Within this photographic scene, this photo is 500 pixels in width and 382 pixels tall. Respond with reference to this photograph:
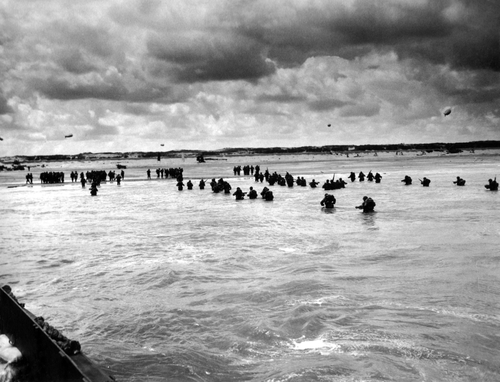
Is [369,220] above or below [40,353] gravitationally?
below

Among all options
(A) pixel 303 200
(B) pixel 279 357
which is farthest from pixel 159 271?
(A) pixel 303 200

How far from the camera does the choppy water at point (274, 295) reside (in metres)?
7.51

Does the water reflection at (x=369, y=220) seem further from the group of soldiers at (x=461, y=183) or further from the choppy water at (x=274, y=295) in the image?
the group of soldiers at (x=461, y=183)

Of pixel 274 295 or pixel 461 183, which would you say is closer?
pixel 274 295

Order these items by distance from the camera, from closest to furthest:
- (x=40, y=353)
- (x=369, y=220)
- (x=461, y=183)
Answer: (x=40, y=353), (x=369, y=220), (x=461, y=183)

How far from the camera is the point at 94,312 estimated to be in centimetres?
1010

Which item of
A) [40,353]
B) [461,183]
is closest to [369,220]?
[40,353]

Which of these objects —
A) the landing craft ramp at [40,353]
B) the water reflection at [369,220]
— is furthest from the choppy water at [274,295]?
the landing craft ramp at [40,353]

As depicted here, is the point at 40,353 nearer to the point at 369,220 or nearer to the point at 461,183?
the point at 369,220

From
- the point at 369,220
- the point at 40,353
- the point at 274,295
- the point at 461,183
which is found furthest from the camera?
the point at 461,183

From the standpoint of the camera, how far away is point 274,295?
10875mm

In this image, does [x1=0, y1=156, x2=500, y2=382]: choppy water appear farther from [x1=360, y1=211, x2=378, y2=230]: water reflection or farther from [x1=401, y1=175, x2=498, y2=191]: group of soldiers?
[x1=401, y1=175, x2=498, y2=191]: group of soldiers

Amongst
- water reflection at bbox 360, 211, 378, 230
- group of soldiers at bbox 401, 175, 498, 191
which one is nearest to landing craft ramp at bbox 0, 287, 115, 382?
water reflection at bbox 360, 211, 378, 230

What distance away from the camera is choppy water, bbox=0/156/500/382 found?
751 centimetres
